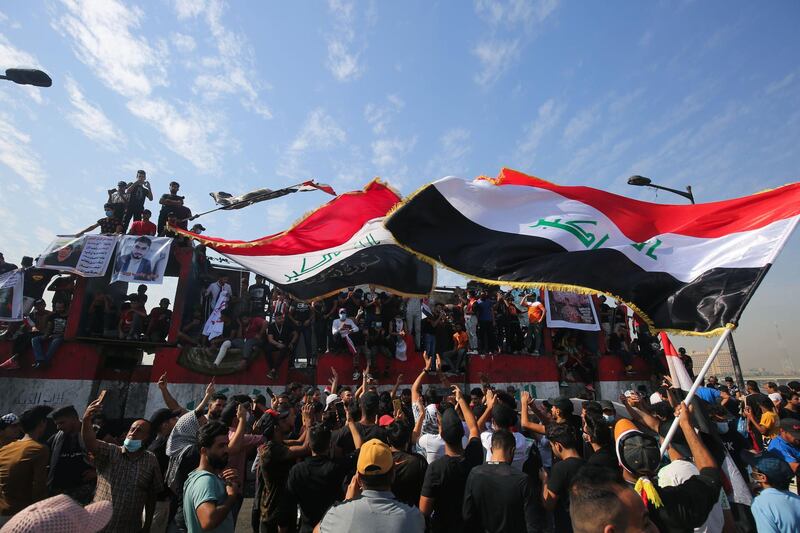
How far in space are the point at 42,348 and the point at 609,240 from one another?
12449 millimetres

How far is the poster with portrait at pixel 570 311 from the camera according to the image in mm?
13758

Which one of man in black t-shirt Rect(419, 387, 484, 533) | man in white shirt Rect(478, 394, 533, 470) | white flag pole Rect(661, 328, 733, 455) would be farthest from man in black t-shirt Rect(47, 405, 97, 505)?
white flag pole Rect(661, 328, 733, 455)

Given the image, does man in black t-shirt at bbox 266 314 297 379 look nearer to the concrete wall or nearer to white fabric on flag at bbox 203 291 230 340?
white fabric on flag at bbox 203 291 230 340

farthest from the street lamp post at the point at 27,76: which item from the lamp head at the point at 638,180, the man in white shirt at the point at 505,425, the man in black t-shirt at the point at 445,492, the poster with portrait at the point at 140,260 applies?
the lamp head at the point at 638,180

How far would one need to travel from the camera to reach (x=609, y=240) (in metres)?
5.04

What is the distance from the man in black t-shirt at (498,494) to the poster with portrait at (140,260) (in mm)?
10267

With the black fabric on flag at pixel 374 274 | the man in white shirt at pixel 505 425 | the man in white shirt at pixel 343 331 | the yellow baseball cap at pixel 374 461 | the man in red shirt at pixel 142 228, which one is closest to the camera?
the yellow baseball cap at pixel 374 461

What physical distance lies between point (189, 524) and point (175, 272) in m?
10.5

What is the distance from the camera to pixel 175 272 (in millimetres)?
12344

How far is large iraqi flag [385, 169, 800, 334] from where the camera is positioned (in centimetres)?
414

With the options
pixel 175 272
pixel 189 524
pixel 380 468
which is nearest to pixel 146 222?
pixel 175 272

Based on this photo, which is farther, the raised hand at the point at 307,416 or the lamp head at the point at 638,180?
the lamp head at the point at 638,180

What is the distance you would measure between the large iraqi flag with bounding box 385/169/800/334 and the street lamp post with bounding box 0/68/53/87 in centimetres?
534

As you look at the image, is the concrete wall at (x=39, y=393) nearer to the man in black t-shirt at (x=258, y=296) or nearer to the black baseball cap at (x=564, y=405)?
the man in black t-shirt at (x=258, y=296)
